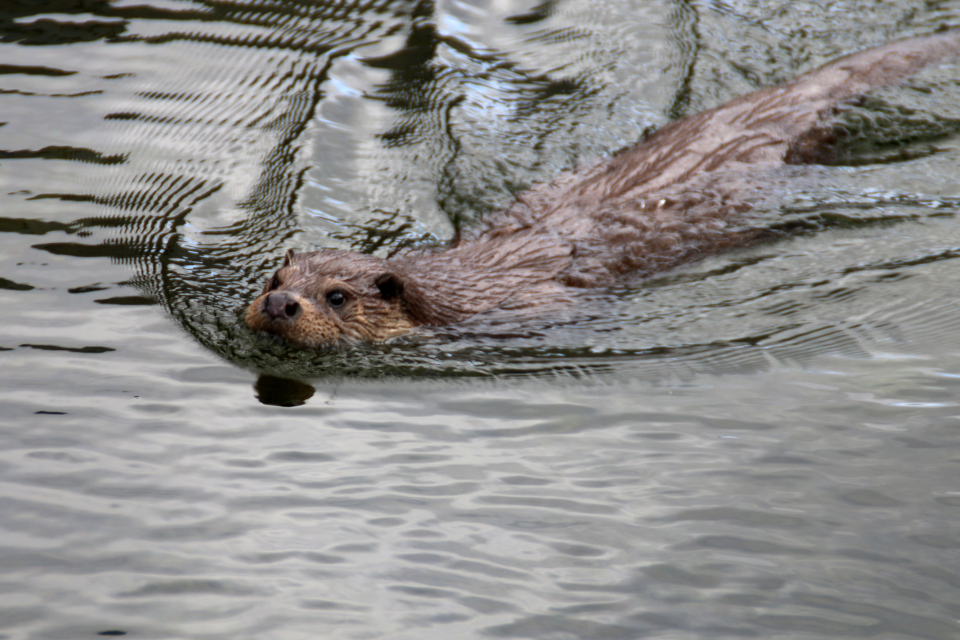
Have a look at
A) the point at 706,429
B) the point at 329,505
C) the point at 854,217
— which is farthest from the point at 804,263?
the point at 329,505

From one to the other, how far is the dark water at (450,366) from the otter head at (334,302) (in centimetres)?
11

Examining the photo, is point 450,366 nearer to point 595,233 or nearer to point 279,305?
point 279,305

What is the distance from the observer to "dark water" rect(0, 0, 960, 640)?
2691 millimetres

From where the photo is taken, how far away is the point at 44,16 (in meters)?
6.83

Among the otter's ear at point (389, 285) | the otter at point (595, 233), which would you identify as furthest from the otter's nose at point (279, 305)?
the otter's ear at point (389, 285)

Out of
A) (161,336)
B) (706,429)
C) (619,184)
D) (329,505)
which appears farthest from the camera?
(619,184)

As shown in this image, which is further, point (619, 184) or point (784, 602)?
point (619, 184)

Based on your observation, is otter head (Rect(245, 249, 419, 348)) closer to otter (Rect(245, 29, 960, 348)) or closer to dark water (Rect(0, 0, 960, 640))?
otter (Rect(245, 29, 960, 348))

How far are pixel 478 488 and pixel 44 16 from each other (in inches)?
219

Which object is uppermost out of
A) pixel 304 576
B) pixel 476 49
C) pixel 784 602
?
pixel 476 49

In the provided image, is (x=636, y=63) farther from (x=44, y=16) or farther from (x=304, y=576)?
(x=304, y=576)

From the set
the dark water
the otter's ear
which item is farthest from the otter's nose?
the otter's ear

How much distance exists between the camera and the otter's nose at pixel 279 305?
3902mm

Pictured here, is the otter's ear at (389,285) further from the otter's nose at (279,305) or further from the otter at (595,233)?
the otter's nose at (279,305)
